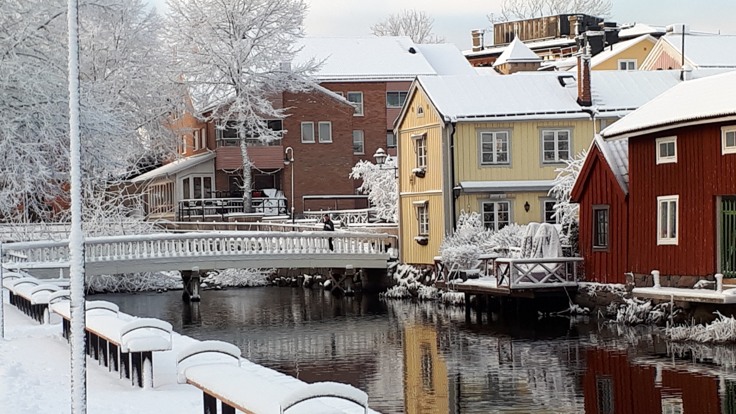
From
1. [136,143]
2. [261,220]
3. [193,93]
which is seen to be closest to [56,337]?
[136,143]

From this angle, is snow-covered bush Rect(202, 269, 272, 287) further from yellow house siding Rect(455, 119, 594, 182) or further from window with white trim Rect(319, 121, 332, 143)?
window with white trim Rect(319, 121, 332, 143)

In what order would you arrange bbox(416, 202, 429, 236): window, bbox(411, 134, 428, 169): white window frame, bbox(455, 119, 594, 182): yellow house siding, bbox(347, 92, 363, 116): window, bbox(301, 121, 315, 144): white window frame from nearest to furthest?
bbox(455, 119, 594, 182): yellow house siding
bbox(416, 202, 429, 236): window
bbox(411, 134, 428, 169): white window frame
bbox(301, 121, 315, 144): white window frame
bbox(347, 92, 363, 116): window

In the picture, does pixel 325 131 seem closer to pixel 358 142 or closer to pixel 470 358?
pixel 358 142

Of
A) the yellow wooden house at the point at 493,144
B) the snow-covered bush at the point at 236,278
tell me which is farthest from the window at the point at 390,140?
the yellow wooden house at the point at 493,144

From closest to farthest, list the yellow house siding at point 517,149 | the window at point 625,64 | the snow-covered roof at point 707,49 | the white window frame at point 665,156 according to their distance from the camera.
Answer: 1. the white window frame at point 665,156
2. the yellow house siding at point 517,149
3. the snow-covered roof at point 707,49
4. the window at point 625,64

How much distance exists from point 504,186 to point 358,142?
25.4 meters

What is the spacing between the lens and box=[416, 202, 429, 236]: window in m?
42.2

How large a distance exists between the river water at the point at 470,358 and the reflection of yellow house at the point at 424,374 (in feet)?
0.09

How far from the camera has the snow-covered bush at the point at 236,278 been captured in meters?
49.7

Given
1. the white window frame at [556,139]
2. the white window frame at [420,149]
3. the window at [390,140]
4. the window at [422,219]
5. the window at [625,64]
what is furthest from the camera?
the window at [625,64]

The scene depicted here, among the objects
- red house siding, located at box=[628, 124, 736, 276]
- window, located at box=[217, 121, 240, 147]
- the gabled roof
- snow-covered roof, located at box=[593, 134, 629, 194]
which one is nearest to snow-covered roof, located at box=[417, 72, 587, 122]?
the gabled roof

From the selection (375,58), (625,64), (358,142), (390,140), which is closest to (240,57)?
(358,142)

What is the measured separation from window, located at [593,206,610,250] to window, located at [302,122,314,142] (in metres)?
30.0

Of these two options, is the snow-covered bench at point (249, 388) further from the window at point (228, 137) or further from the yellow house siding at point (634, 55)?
the yellow house siding at point (634, 55)
